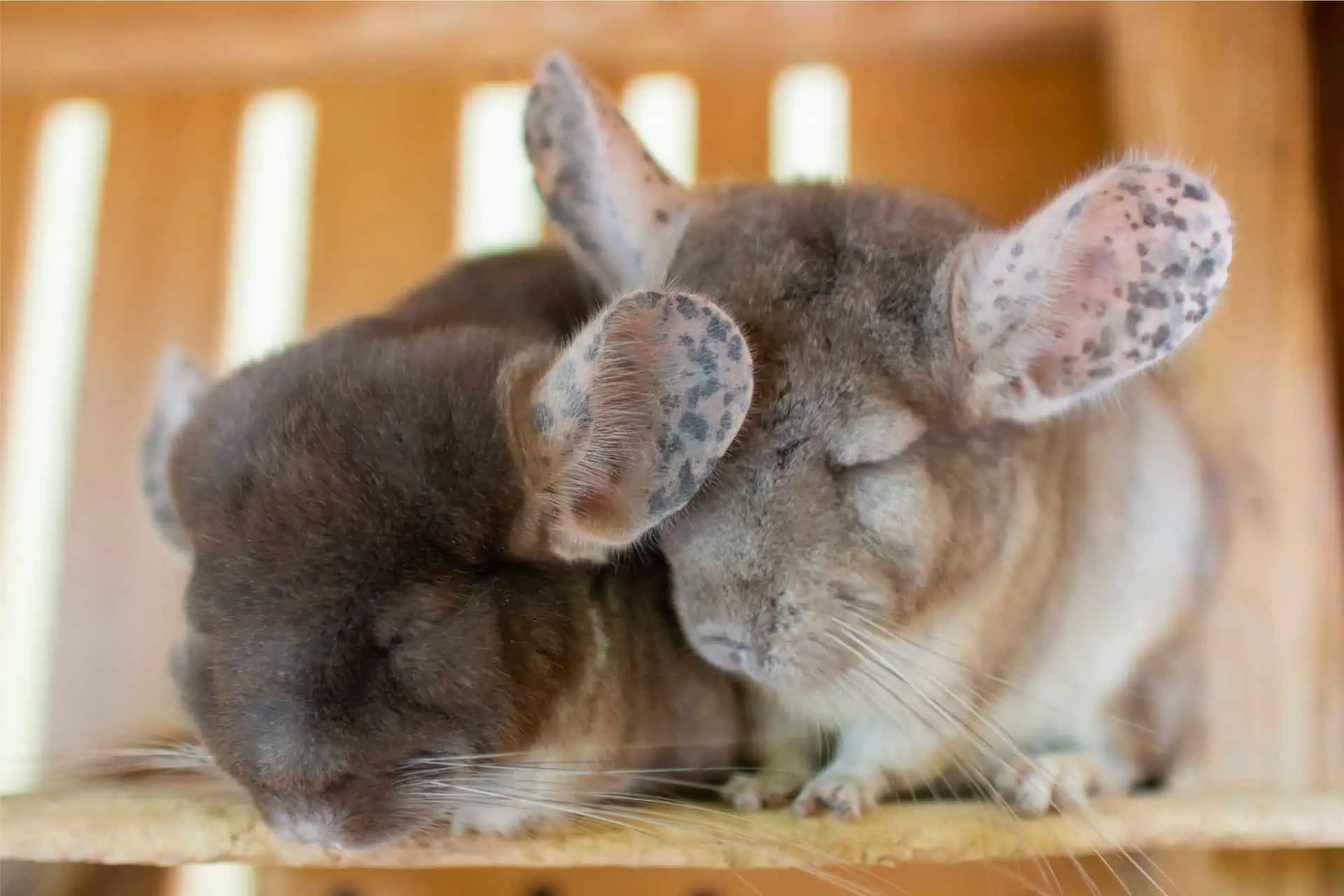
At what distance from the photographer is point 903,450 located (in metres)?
1.13

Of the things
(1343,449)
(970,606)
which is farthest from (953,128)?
(970,606)

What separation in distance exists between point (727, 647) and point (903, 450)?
0.26 meters

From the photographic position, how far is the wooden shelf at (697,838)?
1.06m

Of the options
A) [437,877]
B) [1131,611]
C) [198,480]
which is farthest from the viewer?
[437,877]

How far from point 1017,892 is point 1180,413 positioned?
84 cm

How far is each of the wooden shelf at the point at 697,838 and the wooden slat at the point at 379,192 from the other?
135cm

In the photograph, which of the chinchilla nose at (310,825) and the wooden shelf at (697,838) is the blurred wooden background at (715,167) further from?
the chinchilla nose at (310,825)

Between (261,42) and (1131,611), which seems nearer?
(1131,611)

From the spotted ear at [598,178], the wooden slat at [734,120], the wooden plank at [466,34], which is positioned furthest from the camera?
the wooden slat at [734,120]

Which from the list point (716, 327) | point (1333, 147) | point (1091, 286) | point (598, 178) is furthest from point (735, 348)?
point (1333, 147)

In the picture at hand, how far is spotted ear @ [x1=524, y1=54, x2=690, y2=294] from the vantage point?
4.41 feet

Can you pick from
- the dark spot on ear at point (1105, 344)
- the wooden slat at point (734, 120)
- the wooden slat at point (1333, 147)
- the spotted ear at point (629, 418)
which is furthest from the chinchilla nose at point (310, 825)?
the wooden slat at point (1333, 147)

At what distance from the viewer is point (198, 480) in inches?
42.9

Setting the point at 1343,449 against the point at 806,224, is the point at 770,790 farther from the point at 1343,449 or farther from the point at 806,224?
the point at 1343,449
